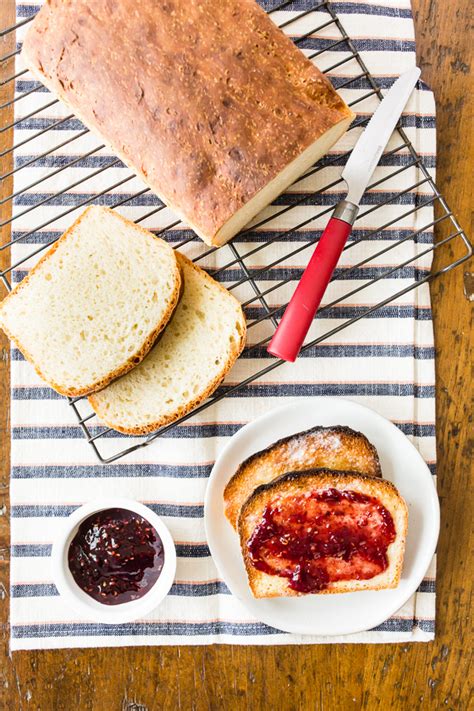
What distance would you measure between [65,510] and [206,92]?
1.49m

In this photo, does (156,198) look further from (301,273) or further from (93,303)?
(301,273)

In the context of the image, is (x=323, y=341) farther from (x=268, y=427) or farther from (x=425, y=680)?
(x=425, y=680)

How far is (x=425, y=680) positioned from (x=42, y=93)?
2.53 metres

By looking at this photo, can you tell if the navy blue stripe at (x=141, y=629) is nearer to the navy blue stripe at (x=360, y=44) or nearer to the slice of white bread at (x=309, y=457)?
the slice of white bread at (x=309, y=457)

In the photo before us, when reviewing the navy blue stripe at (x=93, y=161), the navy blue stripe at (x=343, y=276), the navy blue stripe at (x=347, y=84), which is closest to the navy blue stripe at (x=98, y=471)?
the navy blue stripe at (x=343, y=276)

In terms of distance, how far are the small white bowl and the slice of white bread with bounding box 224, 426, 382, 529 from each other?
273mm

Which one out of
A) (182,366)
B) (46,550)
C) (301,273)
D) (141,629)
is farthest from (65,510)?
(301,273)

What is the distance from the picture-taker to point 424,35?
244cm

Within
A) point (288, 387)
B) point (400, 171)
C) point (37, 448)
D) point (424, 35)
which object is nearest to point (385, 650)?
point (288, 387)

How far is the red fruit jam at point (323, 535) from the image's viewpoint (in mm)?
2154

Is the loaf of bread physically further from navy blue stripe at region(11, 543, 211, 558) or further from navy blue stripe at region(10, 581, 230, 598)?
navy blue stripe at region(10, 581, 230, 598)

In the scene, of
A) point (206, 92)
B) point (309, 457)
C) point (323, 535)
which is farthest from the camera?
point (309, 457)

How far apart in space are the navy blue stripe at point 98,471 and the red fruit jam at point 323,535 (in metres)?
0.35

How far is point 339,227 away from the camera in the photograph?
2.19 m
